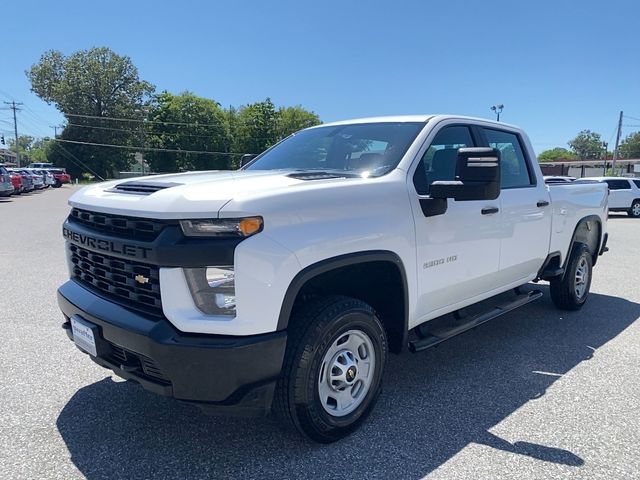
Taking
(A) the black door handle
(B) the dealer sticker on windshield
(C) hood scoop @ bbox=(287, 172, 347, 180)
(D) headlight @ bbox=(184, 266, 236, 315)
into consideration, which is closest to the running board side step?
(A) the black door handle

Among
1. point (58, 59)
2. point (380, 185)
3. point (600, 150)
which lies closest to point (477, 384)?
point (380, 185)

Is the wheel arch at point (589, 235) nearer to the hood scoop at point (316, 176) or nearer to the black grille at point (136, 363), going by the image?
the hood scoop at point (316, 176)

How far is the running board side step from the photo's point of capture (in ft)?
11.1

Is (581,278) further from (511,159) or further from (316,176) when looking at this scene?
(316,176)

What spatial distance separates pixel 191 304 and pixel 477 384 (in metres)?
2.39

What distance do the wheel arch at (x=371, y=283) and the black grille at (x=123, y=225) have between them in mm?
770

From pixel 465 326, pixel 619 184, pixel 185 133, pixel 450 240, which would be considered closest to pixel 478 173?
pixel 450 240

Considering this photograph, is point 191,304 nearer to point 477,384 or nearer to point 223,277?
point 223,277

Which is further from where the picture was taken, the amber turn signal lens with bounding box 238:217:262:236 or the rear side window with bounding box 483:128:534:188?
the rear side window with bounding box 483:128:534:188

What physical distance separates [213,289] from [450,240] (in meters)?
1.81

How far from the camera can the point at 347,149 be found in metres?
3.85

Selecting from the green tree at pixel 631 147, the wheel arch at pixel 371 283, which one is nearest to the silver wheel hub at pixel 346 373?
the wheel arch at pixel 371 283

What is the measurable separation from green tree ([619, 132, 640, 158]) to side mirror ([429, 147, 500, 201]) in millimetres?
132367

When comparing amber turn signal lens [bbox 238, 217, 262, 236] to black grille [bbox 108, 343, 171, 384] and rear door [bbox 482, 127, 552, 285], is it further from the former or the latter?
rear door [bbox 482, 127, 552, 285]
